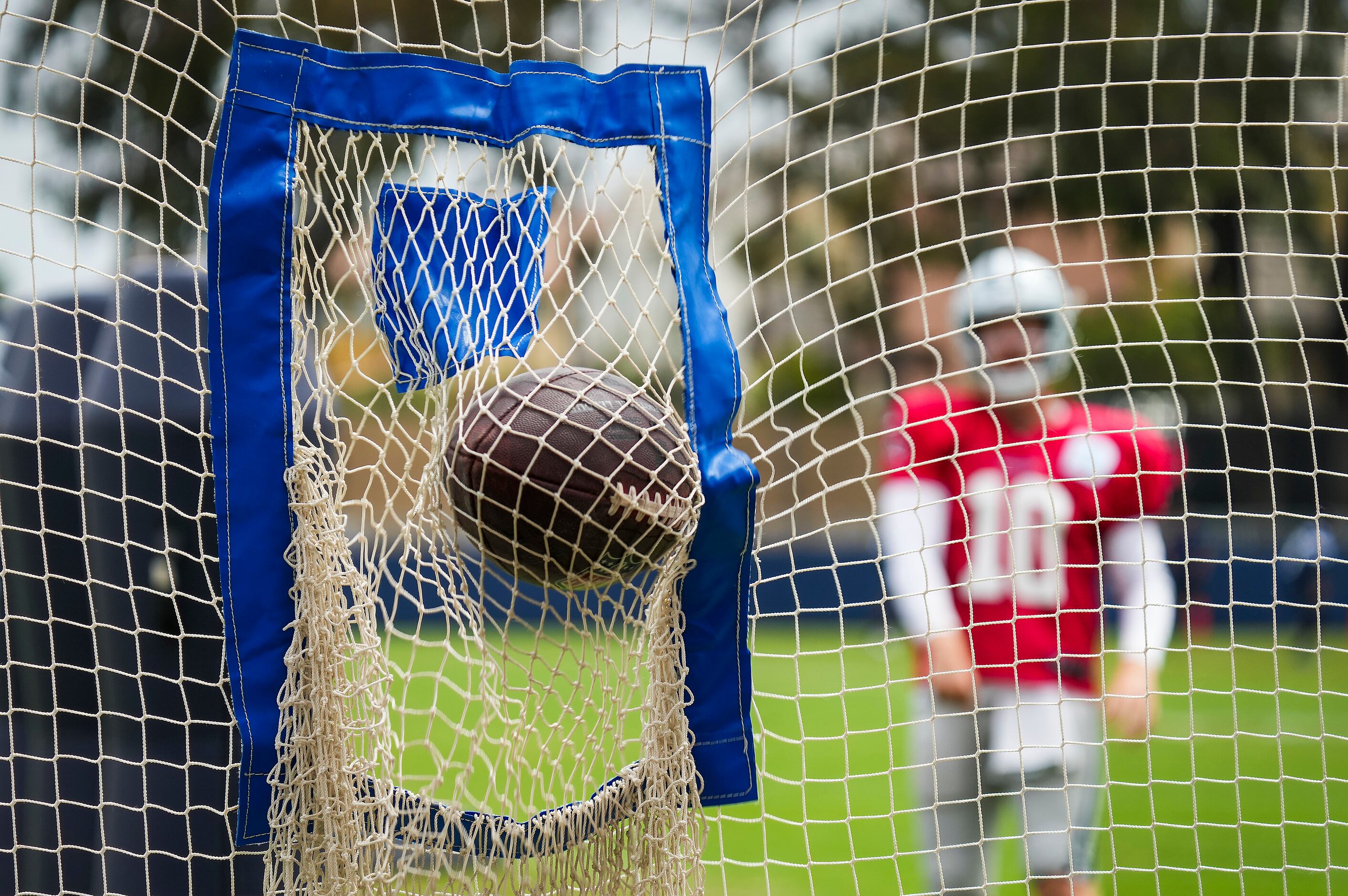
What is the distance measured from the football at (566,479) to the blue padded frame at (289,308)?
14 cm

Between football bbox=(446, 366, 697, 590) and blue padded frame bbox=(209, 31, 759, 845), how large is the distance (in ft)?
0.45

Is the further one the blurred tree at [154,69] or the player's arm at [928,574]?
the blurred tree at [154,69]

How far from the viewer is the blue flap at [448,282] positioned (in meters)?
1.77

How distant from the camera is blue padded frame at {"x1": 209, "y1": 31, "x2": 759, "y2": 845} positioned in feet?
5.61

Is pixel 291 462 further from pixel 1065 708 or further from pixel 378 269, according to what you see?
pixel 1065 708

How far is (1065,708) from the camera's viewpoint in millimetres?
2576

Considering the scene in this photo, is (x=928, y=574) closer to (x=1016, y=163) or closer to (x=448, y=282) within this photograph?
(x=448, y=282)

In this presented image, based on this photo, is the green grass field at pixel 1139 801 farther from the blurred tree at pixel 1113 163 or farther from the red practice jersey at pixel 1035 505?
the blurred tree at pixel 1113 163

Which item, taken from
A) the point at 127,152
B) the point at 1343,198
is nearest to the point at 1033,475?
the point at 127,152

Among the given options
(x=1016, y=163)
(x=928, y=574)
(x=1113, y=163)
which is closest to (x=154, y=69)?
(x=928, y=574)

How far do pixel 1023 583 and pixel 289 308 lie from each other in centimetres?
179

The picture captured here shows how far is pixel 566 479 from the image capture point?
5.33 ft

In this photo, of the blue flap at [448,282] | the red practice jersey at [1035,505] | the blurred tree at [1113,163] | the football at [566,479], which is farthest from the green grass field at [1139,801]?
the blurred tree at [1113,163]

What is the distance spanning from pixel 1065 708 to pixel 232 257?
81.3 inches
